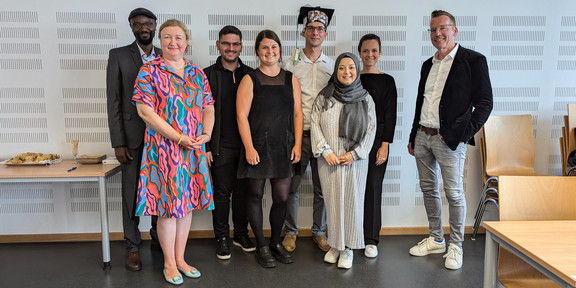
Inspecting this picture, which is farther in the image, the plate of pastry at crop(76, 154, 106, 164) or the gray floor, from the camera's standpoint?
the plate of pastry at crop(76, 154, 106, 164)

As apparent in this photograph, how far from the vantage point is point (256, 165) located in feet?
9.28

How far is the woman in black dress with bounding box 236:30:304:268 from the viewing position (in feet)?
9.13

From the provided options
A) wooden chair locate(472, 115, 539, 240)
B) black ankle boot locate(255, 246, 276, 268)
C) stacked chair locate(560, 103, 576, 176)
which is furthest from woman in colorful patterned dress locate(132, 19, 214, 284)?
stacked chair locate(560, 103, 576, 176)

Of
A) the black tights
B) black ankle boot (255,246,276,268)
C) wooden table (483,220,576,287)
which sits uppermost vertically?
wooden table (483,220,576,287)

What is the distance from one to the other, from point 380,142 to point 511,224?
1.48 m

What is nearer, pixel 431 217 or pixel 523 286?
pixel 523 286

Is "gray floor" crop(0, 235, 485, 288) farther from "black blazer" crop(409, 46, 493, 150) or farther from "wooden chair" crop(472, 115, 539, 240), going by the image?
"black blazer" crop(409, 46, 493, 150)

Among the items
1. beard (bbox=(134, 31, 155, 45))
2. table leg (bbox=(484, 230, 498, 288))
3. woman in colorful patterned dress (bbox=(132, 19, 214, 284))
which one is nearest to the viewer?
table leg (bbox=(484, 230, 498, 288))

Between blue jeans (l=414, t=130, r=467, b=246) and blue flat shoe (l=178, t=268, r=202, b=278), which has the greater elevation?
blue jeans (l=414, t=130, r=467, b=246)

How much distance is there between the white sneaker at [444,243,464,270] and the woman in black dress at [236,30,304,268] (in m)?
1.31

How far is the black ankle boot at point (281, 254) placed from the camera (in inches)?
120

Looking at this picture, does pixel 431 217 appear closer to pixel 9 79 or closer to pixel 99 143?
pixel 99 143

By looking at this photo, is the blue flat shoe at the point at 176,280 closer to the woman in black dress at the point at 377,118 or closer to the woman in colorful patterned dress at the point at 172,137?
the woman in colorful patterned dress at the point at 172,137

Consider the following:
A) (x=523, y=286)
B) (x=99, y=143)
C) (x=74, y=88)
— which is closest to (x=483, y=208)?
(x=523, y=286)
